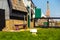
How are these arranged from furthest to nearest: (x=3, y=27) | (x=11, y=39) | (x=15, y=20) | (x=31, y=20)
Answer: (x=31, y=20)
(x=15, y=20)
(x=3, y=27)
(x=11, y=39)

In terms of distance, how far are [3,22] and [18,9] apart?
3.45m

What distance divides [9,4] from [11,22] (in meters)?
2.05

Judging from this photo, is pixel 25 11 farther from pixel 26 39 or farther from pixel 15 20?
pixel 26 39

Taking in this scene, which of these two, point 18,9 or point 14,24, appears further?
point 18,9

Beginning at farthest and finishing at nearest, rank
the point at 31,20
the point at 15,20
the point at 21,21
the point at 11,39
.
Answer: the point at 31,20 < the point at 21,21 < the point at 15,20 < the point at 11,39

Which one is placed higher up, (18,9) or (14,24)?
(18,9)

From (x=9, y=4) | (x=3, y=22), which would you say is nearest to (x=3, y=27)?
(x=3, y=22)

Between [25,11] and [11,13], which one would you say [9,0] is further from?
[25,11]

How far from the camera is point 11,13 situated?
25.2m

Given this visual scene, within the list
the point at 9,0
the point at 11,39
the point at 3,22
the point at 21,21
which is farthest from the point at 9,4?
the point at 11,39

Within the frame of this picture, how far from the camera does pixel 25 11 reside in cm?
2964

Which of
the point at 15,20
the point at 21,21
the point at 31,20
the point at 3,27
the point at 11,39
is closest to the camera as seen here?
the point at 11,39

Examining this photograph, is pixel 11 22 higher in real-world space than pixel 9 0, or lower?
lower

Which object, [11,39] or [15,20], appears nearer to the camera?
[11,39]
